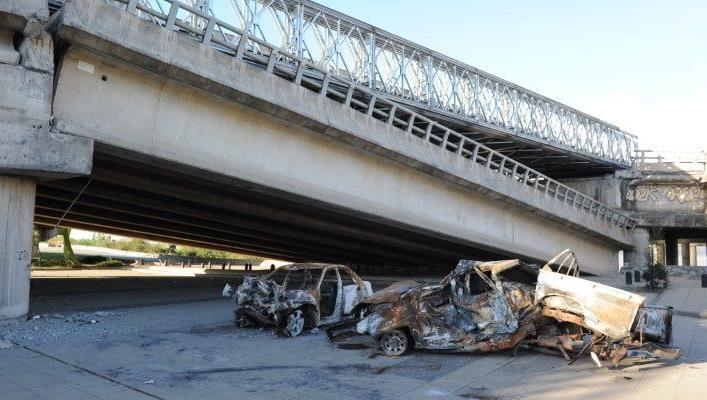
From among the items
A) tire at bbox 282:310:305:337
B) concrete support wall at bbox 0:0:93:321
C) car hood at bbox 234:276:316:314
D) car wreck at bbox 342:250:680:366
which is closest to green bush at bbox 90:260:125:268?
concrete support wall at bbox 0:0:93:321

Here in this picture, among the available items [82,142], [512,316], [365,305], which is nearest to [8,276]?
[82,142]

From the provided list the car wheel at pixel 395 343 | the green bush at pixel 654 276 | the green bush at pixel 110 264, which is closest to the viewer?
the car wheel at pixel 395 343

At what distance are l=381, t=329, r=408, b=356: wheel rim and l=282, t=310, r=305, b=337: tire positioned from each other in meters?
2.34

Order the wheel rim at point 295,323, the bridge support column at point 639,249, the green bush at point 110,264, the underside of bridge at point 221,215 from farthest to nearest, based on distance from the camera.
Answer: the green bush at point 110,264, the bridge support column at point 639,249, the underside of bridge at point 221,215, the wheel rim at point 295,323

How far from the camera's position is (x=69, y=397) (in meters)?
6.26

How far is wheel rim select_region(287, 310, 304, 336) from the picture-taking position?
10492 mm

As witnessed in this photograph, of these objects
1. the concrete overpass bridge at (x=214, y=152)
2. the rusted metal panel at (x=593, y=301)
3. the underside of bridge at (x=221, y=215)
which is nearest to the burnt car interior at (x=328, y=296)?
the concrete overpass bridge at (x=214, y=152)

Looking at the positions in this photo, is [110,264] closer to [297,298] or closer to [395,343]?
[297,298]

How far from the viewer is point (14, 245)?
1059 centimetres

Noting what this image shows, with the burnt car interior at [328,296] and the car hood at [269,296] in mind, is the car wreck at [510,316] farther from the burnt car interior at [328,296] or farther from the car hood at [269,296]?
the burnt car interior at [328,296]

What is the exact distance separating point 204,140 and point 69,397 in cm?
783

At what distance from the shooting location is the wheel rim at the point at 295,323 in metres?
10.5

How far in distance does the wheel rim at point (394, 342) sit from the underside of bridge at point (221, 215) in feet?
22.2

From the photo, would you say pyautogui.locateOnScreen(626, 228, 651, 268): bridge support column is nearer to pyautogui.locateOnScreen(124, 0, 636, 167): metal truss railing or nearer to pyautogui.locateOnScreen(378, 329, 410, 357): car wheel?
pyautogui.locateOnScreen(124, 0, 636, 167): metal truss railing
